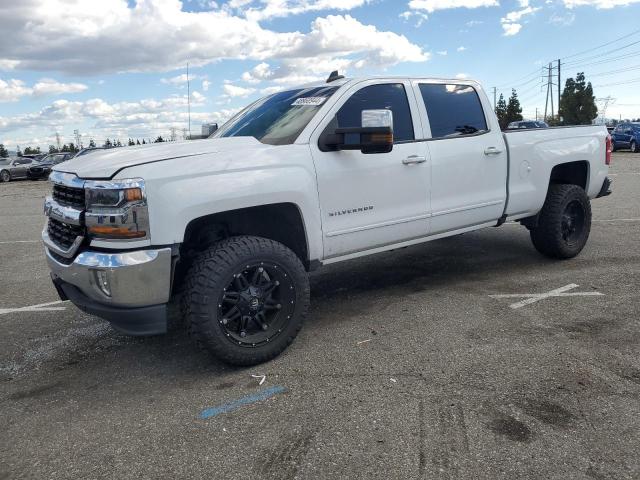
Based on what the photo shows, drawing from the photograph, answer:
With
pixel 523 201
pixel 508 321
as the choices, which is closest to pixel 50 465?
pixel 508 321

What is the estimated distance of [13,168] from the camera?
3134cm

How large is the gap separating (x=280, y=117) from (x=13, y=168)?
32.1 meters

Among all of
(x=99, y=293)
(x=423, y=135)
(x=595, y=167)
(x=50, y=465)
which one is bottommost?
(x=50, y=465)

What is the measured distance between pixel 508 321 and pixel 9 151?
7699cm

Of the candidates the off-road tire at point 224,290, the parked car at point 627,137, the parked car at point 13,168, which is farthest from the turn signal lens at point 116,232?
the parked car at point 13,168

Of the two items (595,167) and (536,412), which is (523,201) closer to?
(595,167)

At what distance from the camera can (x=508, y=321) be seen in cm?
433

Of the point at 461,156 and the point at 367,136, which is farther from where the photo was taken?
the point at 461,156

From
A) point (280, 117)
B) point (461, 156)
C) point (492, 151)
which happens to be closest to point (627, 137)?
point (492, 151)

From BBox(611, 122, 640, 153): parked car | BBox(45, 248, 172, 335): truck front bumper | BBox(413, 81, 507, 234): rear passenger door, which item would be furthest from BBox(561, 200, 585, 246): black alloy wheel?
BBox(611, 122, 640, 153): parked car

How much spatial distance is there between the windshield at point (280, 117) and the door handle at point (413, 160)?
80cm

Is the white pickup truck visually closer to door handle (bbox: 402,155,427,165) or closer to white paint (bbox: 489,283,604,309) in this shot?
door handle (bbox: 402,155,427,165)

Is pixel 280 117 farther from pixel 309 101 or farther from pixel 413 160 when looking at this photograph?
pixel 413 160

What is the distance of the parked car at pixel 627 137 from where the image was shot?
2939cm
